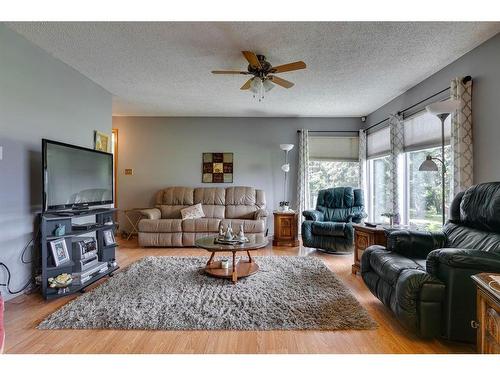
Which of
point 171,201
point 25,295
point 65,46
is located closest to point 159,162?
point 171,201

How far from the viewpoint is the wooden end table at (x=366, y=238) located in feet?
9.41

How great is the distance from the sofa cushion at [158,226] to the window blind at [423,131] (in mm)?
3856

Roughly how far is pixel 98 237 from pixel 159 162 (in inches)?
103

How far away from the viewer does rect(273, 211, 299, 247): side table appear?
4.58 m

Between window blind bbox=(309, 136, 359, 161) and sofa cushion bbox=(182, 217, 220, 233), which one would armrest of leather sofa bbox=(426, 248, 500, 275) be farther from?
window blind bbox=(309, 136, 359, 161)

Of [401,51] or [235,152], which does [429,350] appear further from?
[235,152]

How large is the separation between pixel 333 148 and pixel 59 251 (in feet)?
16.0

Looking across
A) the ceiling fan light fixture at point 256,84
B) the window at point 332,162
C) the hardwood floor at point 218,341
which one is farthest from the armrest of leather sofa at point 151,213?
the window at point 332,162

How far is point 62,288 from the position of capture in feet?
7.93

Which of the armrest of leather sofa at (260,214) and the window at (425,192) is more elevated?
the window at (425,192)

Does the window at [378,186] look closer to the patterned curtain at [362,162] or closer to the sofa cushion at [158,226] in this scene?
the patterned curtain at [362,162]

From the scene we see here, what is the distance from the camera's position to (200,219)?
452 centimetres

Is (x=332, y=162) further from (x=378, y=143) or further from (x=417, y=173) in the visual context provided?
(x=417, y=173)

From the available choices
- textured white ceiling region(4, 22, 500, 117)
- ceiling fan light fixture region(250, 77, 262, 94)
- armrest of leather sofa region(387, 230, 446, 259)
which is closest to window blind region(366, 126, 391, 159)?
textured white ceiling region(4, 22, 500, 117)
